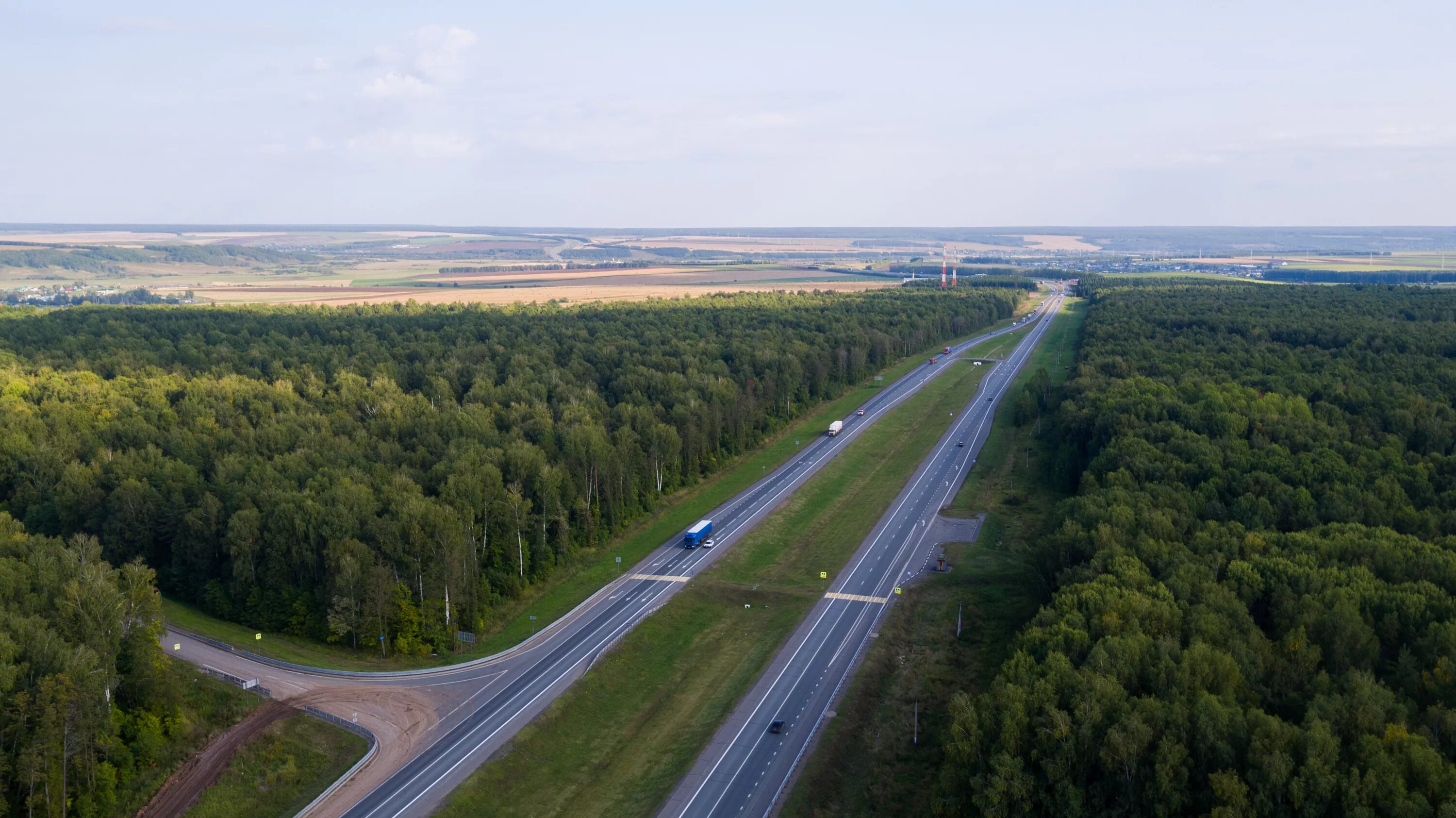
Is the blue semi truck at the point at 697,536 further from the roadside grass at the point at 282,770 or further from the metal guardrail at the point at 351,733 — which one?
the roadside grass at the point at 282,770

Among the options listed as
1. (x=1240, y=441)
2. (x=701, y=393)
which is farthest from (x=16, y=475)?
(x=1240, y=441)

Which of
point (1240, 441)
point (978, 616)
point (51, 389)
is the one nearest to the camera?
point (978, 616)

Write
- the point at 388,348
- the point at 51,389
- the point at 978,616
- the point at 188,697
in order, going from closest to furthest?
1. the point at 188,697
2. the point at 978,616
3. the point at 51,389
4. the point at 388,348

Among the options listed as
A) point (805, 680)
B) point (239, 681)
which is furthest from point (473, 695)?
point (805, 680)

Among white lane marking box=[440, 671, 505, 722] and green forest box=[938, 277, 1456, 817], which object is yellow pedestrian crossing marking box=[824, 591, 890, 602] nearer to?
green forest box=[938, 277, 1456, 817]

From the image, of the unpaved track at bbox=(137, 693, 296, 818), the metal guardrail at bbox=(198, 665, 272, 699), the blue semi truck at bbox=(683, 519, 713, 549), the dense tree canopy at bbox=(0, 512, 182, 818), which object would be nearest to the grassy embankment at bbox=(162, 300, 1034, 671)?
the blue semi truck at bbox=(683, 519, 713, 549)

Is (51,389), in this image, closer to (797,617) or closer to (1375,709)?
(797,617)

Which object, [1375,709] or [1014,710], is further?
[1014,710]
